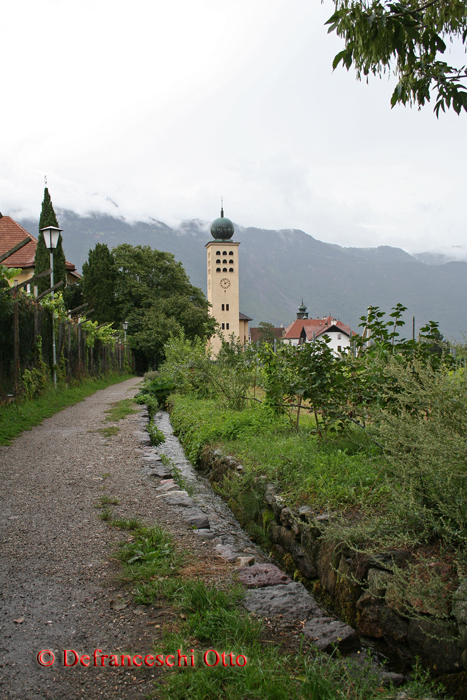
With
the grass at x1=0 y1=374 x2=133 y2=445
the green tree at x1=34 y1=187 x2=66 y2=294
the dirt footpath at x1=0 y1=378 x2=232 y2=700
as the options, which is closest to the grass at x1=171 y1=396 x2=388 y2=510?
the dirt footpath at x1=0 y1=378 x2=232 y2=700

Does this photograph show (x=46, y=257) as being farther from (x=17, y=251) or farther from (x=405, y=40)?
(x=405, y=40)

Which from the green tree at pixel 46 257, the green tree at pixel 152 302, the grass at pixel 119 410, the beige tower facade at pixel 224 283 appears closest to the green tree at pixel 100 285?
the green tree at pixel 152 302

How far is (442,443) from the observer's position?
109 inches

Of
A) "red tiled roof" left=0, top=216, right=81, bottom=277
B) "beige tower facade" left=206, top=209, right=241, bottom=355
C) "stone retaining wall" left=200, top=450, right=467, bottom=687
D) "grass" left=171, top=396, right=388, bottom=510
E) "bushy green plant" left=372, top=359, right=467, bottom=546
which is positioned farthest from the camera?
"beige tower facade" left=206, top=209, right=241, bottom=355

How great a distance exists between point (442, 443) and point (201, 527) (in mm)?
2364

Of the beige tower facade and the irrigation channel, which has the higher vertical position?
the beige tower facade

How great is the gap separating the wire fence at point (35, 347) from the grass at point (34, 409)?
0.39m

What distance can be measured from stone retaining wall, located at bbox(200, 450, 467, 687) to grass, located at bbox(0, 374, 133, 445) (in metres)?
5.21

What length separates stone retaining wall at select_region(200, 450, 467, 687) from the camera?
247cm

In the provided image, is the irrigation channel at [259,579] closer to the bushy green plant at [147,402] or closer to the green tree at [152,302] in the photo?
the bushy green plant at [147,402]

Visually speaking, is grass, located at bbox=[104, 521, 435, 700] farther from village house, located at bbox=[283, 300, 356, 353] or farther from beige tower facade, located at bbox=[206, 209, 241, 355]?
beige tower facade, located at bbox=[206, 209, 241, 355]

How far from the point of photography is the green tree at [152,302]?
121 feet

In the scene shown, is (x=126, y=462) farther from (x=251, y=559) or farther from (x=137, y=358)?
(x=137, y=358)

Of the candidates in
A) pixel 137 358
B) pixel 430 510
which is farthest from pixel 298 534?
pixel 137 358
